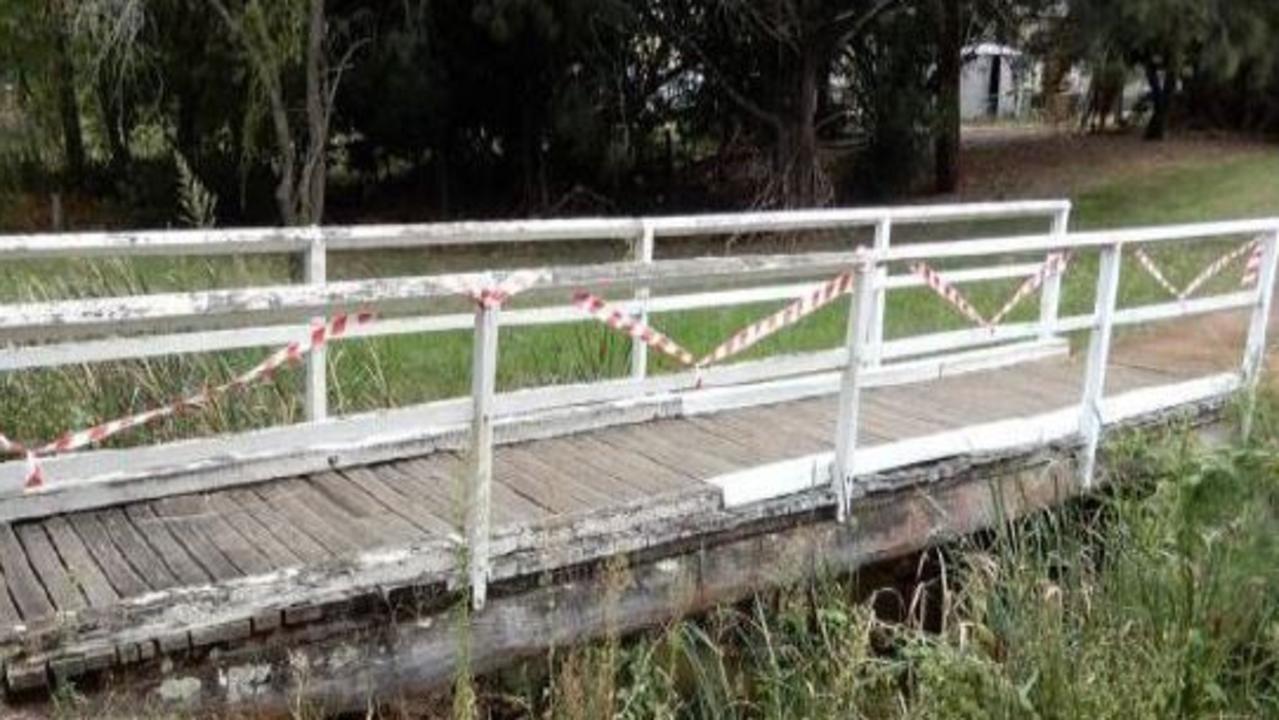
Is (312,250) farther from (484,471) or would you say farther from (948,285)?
(948,285)

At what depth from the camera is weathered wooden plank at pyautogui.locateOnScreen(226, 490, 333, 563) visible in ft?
15.0

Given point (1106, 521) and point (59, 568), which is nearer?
point (59, 568)

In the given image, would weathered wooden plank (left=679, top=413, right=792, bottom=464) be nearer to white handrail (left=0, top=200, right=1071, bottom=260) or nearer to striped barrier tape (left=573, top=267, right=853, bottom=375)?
striped barrier tape (left=573, top=267, right=853, bottom=375)

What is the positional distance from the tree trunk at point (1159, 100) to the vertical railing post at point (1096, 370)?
61.2 ft

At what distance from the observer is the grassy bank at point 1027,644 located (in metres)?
3.91

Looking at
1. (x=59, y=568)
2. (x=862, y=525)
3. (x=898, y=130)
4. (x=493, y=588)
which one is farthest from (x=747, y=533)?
(x=898, y=130)

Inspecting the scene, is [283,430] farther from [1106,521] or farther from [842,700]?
[1106,521]

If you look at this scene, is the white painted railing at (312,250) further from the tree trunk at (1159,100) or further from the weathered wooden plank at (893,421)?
the tree trunk at (1159,100)

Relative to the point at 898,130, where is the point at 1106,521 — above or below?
below

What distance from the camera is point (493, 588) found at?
450 cm

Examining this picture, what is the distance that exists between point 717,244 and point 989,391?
33.2 ft

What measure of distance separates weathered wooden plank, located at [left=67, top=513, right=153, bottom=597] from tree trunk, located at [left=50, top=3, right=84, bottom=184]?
34.8ft

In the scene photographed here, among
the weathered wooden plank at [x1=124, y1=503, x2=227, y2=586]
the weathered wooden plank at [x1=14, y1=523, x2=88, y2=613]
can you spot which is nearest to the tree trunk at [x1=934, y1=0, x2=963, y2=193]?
the weathered wooden plank at [x1=124, y1=503, x2=227, y2=586]

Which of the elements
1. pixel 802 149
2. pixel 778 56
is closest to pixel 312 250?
pixel 802 149
